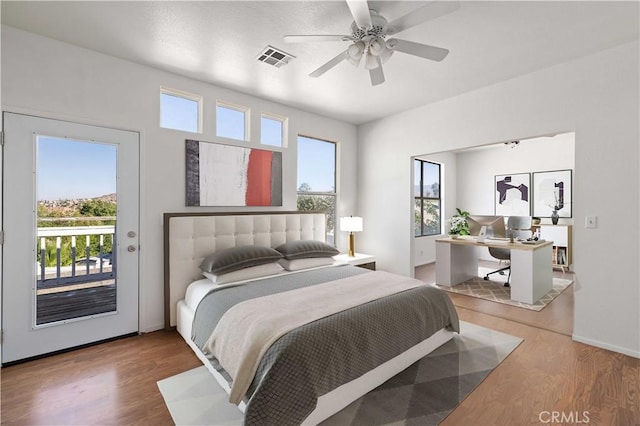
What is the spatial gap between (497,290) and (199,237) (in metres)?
4.30

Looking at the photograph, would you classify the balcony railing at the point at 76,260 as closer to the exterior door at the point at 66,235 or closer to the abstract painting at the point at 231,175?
the exterior door at the point at 66,235

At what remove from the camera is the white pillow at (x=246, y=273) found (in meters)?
2.88

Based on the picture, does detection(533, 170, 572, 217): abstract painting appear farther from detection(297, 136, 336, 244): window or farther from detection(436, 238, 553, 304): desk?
detection(297, 136, 336, 244): window

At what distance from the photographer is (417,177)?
6.38 m

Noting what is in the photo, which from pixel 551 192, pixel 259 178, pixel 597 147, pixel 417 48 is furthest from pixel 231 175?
Result: pixel 551 192

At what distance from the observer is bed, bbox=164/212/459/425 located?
64.4 inches

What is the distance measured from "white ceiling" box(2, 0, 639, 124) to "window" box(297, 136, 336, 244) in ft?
4.22

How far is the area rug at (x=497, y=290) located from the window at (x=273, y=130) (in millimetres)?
3382

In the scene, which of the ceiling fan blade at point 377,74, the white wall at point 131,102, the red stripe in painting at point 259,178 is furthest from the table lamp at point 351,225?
the ceiling fan blade at point 377,74

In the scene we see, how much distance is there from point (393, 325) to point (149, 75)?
335 centimetres

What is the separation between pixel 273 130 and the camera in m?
4.12

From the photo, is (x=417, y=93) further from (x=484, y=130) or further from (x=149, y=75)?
(x=149, y=75)

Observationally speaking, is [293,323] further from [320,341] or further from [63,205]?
[63,205]

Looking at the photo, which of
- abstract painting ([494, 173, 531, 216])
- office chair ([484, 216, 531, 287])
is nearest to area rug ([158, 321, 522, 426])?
office chair ([484, 216, 531, 287])
